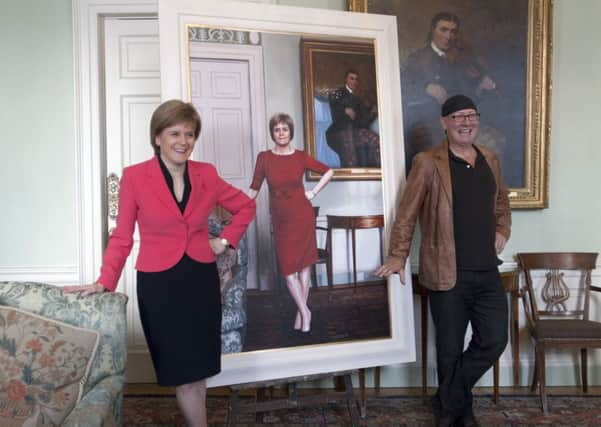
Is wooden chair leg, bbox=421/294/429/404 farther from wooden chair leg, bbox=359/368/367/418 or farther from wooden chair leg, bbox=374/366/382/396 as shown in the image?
wooden chair leg, bbox=359/368/367/418

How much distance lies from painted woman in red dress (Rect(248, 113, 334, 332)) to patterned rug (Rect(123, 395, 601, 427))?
0.73 metres

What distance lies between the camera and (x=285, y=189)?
2666 millimetres

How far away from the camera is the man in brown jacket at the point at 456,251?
269cm

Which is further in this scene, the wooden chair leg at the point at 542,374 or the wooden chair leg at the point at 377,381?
the wooden chair leg at the point at 377,381

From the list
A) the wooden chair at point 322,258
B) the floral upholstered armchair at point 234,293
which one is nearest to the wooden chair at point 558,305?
the wooden chair at point 322,258

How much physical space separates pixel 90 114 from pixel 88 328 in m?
1.83

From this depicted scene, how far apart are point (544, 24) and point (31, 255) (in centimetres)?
376

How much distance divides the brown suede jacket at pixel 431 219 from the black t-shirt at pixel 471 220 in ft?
0.15

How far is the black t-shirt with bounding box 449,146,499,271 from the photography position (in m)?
2.69

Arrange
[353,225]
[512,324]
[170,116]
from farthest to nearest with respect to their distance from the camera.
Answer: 1. [512,324]
2. [353,225]
3. [170,116]

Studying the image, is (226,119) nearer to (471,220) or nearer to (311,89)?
(311,89)

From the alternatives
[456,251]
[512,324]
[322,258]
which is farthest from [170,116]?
[512,324]

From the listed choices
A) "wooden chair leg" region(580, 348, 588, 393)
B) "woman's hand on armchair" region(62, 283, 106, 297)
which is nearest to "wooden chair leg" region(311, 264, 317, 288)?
"woman's hand on armchair" region(62, 283, 106, 297)

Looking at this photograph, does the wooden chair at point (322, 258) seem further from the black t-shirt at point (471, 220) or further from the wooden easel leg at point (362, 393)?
the wooden easel leg at point (362, 393)
